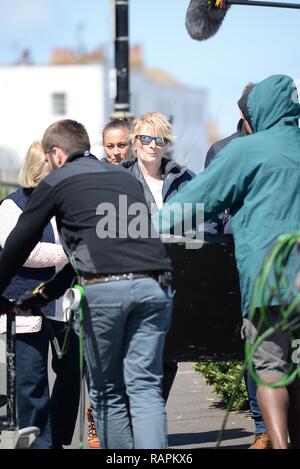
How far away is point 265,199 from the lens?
5547mm

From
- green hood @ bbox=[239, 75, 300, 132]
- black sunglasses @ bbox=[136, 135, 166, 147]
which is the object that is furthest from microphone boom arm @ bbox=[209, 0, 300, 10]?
green hood @ bbox=[239, 75, 300, 132]

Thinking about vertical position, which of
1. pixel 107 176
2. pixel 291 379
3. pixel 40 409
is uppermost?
pixel 107 176

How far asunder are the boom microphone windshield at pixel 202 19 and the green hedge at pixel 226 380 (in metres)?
2.85

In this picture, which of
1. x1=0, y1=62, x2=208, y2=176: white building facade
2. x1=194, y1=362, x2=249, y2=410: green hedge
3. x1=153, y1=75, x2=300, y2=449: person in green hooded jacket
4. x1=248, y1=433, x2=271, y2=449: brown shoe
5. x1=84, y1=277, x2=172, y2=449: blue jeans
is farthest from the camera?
x1=0, y1=62, x2=208, y2=176: white building facade

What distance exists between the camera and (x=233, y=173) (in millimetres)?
5621

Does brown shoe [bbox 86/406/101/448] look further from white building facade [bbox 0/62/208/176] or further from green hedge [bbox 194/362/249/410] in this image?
white building facade [bbox 0/62/208/176]

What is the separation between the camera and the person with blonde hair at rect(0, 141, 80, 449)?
21.4 feet

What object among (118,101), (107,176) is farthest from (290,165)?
(118,101)

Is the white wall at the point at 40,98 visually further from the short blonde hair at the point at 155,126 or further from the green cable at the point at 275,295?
the green cable at the point at 275,295

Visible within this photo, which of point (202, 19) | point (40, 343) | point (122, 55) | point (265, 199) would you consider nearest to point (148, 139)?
point (40, 343)

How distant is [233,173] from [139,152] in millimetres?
1776

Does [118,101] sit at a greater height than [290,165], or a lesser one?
lesser

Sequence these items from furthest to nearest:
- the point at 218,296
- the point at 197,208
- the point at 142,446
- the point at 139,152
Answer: the point at 139,152 → the point at 218,296 → the point at 197,208 → the point at 142,446

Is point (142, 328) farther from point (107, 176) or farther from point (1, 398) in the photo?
point (1, 398)
